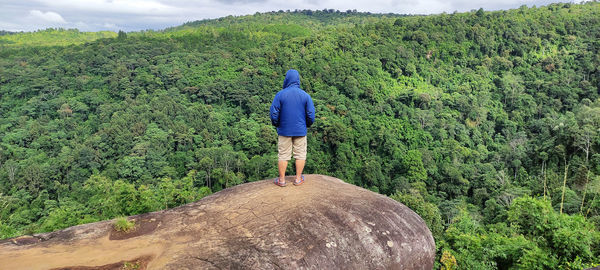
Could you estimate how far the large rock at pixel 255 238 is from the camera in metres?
3.76

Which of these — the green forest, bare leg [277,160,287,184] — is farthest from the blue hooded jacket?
the green forest

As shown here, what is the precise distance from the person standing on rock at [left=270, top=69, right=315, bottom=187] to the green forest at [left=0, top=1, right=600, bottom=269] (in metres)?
9.28

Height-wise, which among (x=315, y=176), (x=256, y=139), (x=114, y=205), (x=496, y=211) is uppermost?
(x=315, y=176)

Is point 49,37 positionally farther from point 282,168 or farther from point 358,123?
point 282,168

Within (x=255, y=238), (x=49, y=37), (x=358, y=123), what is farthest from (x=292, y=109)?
(x=49, y=37)

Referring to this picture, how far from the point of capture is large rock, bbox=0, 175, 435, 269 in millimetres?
3762

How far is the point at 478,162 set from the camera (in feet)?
160

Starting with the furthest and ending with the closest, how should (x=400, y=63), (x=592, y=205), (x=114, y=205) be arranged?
(x=400, y=63), (x=592, y=205), (x=114, y=205)

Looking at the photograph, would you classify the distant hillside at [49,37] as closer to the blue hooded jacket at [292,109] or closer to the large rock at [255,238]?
the blue hooded jacket at [292,109]

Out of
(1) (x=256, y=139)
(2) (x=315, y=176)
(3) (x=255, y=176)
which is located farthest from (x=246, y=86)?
(2) (x=315, y=176)

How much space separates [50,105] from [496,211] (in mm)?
69820

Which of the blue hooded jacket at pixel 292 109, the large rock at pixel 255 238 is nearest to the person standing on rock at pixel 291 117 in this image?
the blue hooded jacket at pixel 292 109

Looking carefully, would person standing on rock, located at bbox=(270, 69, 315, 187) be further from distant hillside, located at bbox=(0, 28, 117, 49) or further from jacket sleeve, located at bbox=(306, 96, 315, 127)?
distant hillside, located at bbox=(0, 28, 117, 49)

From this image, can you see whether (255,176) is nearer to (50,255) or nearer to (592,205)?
(592,205)
